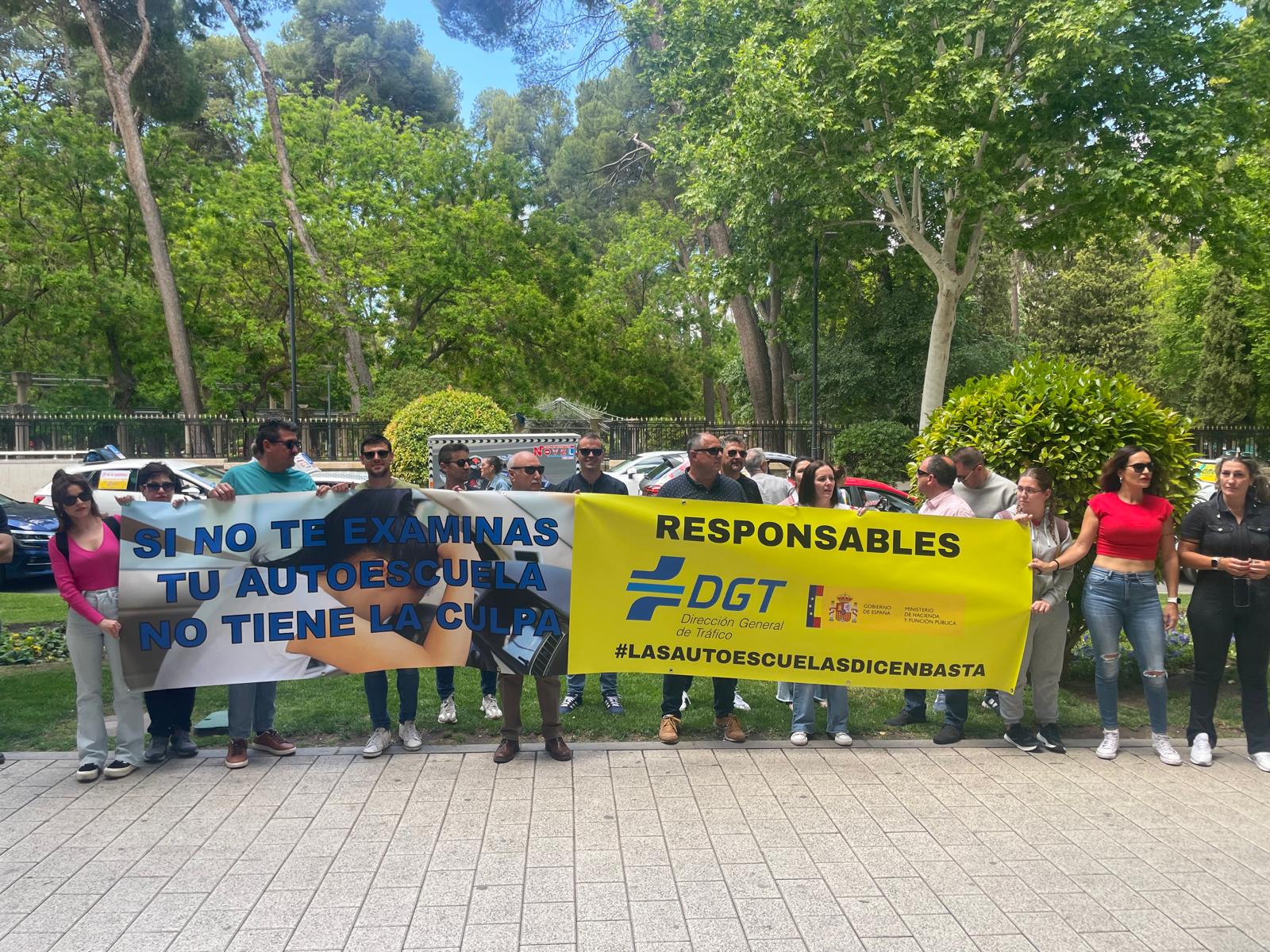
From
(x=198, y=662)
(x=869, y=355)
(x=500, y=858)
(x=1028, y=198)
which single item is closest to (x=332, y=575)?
(x=198, y=662)

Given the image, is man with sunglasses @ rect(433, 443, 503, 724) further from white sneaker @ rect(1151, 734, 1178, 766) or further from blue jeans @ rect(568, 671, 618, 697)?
white sneaker @ rect(1151, 734, 1178, 766)

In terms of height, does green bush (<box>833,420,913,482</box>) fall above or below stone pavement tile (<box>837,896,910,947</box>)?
above

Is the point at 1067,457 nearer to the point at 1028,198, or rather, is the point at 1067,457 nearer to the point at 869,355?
the point at 1028,198

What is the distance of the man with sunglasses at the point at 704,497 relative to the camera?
6.07 meters

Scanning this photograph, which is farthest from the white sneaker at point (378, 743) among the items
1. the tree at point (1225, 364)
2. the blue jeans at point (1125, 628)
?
the tree at point (1225, 364)

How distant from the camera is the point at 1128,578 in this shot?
5.68 m

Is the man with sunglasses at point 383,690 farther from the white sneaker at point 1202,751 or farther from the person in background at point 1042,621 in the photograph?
the white sneaker at point 1202,751

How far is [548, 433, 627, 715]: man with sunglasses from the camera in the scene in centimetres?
638

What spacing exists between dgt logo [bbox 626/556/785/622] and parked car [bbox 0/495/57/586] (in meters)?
10.1

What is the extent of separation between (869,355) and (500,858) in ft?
92.6

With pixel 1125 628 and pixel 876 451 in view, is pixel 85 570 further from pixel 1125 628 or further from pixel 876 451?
pixel 876 451

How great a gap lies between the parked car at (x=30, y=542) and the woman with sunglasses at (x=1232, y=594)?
1296 cm

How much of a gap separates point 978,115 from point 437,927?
19810 millimetres

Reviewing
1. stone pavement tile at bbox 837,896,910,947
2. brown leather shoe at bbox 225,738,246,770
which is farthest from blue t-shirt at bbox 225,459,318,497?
stone pavement tile at bbox 837,896,910,947
